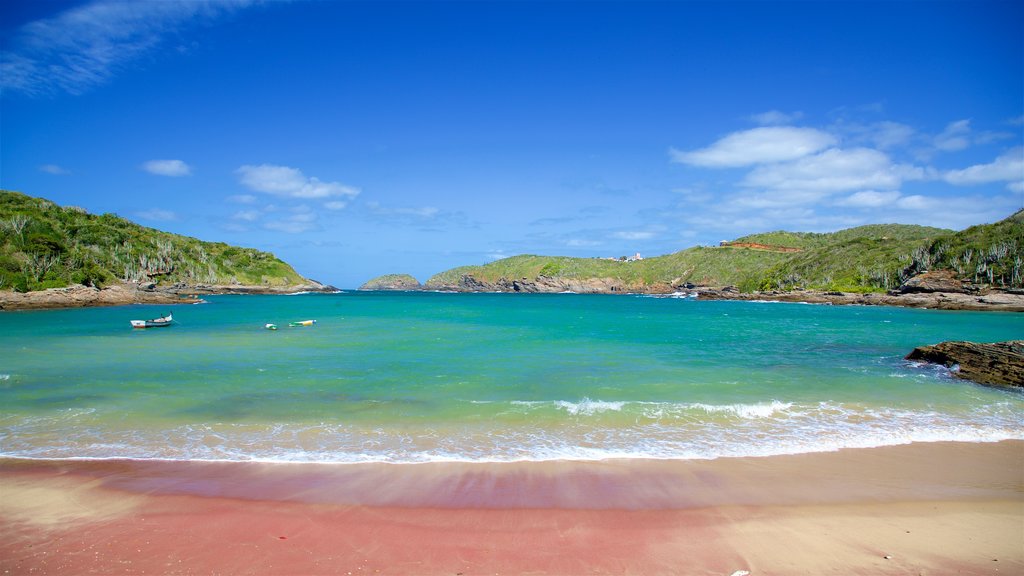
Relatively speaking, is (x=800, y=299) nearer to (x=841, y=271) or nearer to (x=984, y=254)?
(x=984, y=254)

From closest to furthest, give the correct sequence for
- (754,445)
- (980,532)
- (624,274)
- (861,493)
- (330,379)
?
(980,532)
(861,493)
(754,445)
(330,379)
(624,274)

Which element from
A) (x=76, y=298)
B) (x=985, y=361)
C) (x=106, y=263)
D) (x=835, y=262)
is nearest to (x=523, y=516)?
(x=985, y=361)

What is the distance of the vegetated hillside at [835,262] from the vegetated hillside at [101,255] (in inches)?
3938

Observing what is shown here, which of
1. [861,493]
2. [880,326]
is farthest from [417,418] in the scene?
[880,326]

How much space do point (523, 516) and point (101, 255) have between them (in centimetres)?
11574

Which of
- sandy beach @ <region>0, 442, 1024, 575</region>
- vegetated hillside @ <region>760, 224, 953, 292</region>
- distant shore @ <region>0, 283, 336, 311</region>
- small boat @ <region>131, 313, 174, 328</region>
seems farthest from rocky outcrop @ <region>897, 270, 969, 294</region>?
distant shore @ <region>0, 283, 336, 311</region>

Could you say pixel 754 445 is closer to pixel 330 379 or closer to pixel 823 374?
pixel 823 374

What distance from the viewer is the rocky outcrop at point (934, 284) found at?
6769 cm

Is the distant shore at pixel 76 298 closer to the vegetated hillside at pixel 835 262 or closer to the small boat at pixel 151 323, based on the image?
the small boat at pixel 151 323

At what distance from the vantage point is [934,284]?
6981 cm

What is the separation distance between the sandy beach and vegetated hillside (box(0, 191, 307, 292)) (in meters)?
80.5

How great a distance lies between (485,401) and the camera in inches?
514

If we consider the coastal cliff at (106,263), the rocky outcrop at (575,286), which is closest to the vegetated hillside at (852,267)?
the rocky outcrop at (575,286)

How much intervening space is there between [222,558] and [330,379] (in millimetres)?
11185
